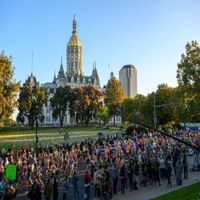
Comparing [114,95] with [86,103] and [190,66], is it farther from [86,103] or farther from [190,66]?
[190,66]

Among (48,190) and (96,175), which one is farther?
(96,175)

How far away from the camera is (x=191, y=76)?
35219mm

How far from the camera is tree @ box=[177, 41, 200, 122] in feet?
115

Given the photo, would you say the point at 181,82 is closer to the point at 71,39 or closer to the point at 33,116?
the point at 33,116

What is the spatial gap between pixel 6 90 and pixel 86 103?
176ft

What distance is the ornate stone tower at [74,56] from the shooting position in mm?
181400

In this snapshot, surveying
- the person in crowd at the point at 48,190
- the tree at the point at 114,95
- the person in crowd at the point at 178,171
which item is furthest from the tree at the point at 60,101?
the person in crowd at the point at 48,190

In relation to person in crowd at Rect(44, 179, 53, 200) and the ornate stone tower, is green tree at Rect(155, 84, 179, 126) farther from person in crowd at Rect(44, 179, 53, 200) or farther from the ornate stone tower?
the ornate stone tower

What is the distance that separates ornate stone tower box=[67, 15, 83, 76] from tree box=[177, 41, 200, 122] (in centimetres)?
14397

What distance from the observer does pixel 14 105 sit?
42031 mm

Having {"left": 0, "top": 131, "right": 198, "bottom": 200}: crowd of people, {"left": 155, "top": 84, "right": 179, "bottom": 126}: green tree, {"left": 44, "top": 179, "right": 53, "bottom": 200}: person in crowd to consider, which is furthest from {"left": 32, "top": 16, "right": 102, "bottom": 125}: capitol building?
{"left": 44, "top": 179, "right": 53, "bottom": 200}: person in crowd

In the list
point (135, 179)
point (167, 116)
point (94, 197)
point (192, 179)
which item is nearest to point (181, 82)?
point (192, 179)

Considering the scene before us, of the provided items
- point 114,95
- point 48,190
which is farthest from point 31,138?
point 114,95

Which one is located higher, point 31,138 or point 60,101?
point 60,101
